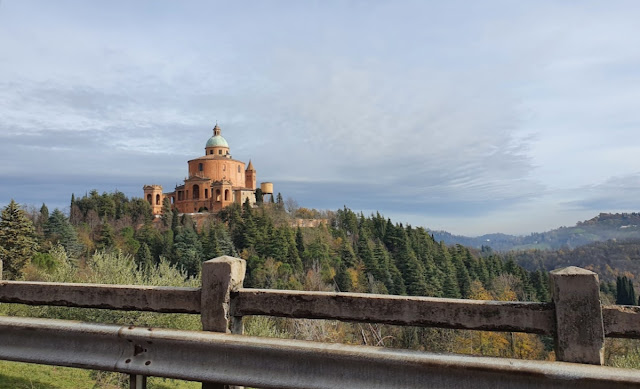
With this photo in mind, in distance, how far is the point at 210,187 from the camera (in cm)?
7856

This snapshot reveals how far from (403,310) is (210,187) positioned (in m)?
78.3

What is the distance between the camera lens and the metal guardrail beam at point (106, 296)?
3410 millimetres

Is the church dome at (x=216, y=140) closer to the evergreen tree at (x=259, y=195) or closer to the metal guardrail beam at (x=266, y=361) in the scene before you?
the evergreen tree at (x=259, y=195)

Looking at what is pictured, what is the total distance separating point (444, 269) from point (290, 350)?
7654cm

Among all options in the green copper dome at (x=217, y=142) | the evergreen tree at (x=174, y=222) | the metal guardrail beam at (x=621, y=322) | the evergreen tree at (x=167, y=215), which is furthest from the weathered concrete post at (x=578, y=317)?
the green copper dome at (x=217, y=142)

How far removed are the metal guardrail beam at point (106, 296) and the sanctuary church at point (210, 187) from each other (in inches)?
2949

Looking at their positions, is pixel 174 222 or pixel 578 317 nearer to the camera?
pixel 578 317

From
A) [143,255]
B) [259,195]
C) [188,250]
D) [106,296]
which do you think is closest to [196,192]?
[259,195]

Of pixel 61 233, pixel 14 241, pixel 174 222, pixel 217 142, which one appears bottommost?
pixel 14 241

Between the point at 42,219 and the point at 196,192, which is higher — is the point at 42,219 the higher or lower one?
the lower one

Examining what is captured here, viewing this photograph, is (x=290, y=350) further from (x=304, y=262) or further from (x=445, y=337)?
(x=304, y=262)

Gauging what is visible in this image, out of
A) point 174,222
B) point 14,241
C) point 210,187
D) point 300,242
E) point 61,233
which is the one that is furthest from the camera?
point 210,187

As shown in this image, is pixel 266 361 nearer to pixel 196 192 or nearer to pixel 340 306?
pixel 340 306

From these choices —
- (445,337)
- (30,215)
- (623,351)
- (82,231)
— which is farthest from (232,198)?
(623,351)
